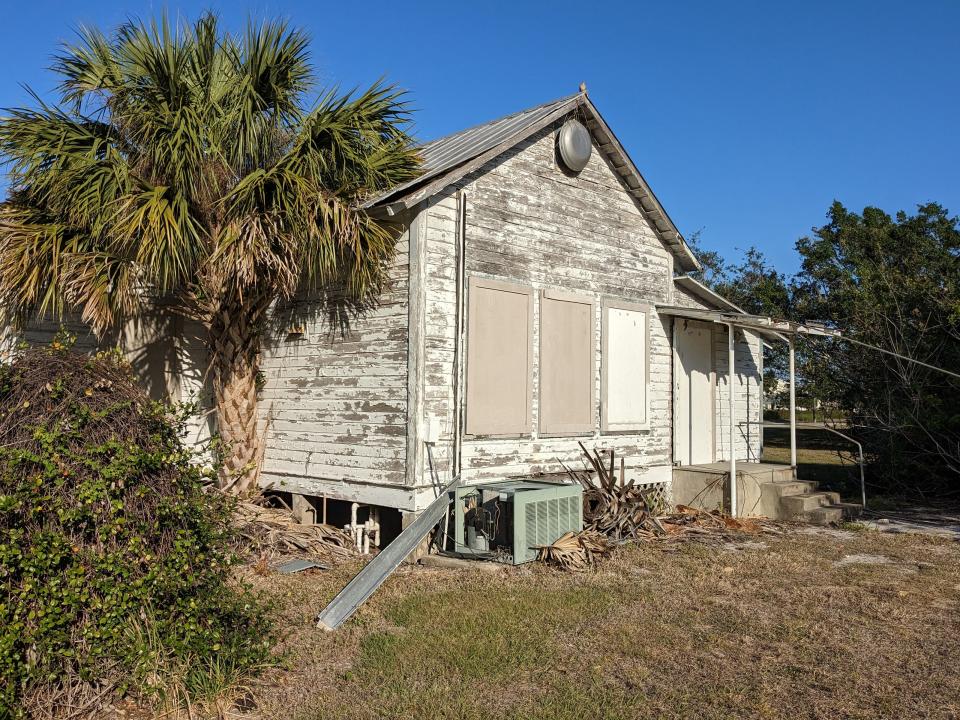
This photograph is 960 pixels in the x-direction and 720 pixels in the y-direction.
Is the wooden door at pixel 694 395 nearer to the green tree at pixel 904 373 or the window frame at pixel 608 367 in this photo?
the window frame at pixel 608 367

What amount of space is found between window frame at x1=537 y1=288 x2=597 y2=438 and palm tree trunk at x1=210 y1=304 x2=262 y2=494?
3.46 meters

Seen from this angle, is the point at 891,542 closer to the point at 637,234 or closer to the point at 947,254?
the point at 637,234

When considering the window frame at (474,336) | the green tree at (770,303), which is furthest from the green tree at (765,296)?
the window frame at (474,336)

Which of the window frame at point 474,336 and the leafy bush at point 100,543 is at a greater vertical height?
the window frame at point 474,336

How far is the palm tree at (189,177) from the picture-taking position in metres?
8.32

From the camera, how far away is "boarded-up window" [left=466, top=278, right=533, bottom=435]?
925cm

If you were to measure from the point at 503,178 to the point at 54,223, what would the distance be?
508 centimetres

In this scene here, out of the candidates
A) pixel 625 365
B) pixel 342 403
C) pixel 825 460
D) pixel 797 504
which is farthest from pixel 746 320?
pixel 825 460

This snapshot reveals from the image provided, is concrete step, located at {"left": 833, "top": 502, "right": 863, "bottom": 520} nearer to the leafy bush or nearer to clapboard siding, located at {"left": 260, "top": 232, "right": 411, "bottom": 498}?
clapboard siding, located at {"left": 260, "top": 232, "right": 411, "bottom": 498}

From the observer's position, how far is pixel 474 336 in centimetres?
927

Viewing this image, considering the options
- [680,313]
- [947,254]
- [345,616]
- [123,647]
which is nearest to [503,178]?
[680,313]

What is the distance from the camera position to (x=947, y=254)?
24.4 metres

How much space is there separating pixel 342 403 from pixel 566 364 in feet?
9.55

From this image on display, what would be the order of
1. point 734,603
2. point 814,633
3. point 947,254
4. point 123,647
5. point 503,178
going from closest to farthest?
1. point 123,647
2. point 814,633
3. point 734,603
4. point 503,178
5. point 947,254
